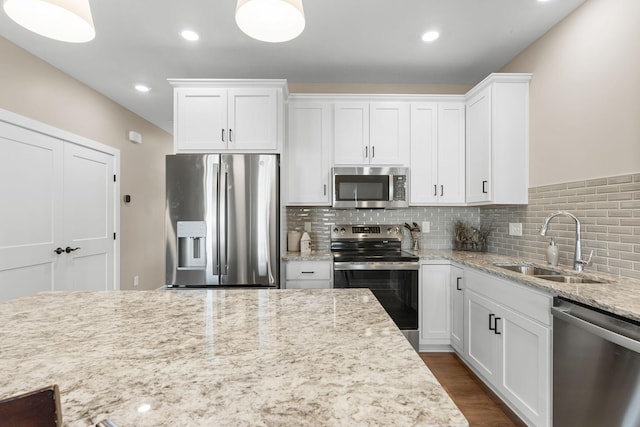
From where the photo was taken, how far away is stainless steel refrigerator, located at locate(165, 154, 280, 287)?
102 inches

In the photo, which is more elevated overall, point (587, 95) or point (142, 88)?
point (142, 88)

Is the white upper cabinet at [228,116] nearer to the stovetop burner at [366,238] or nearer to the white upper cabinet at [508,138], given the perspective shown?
the stovetop burner at [366,238]

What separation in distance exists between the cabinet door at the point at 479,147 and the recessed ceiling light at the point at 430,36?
0.65 m

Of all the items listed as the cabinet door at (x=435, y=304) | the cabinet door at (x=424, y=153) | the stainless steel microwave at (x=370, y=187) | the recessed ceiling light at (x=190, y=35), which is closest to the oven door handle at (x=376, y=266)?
the cabinet door at (x=435, y=304)

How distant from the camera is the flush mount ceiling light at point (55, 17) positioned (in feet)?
3.48

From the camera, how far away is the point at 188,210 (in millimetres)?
2598

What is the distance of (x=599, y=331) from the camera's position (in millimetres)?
1304

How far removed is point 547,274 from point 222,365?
229cm

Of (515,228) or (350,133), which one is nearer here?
(515,228)

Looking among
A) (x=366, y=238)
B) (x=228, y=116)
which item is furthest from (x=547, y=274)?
(x=228, y=116)

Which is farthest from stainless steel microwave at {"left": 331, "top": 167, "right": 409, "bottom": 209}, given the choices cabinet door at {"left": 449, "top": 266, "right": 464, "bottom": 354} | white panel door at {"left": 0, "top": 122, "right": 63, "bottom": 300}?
white panel door at {"left": 0, "top": 122, "right": 63, "bottom": 300}

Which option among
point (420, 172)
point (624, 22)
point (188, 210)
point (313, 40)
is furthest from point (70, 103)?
point (624, 22)

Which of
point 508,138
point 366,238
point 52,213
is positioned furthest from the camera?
point 366,238

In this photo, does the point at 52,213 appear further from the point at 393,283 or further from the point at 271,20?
the point at 393,283
